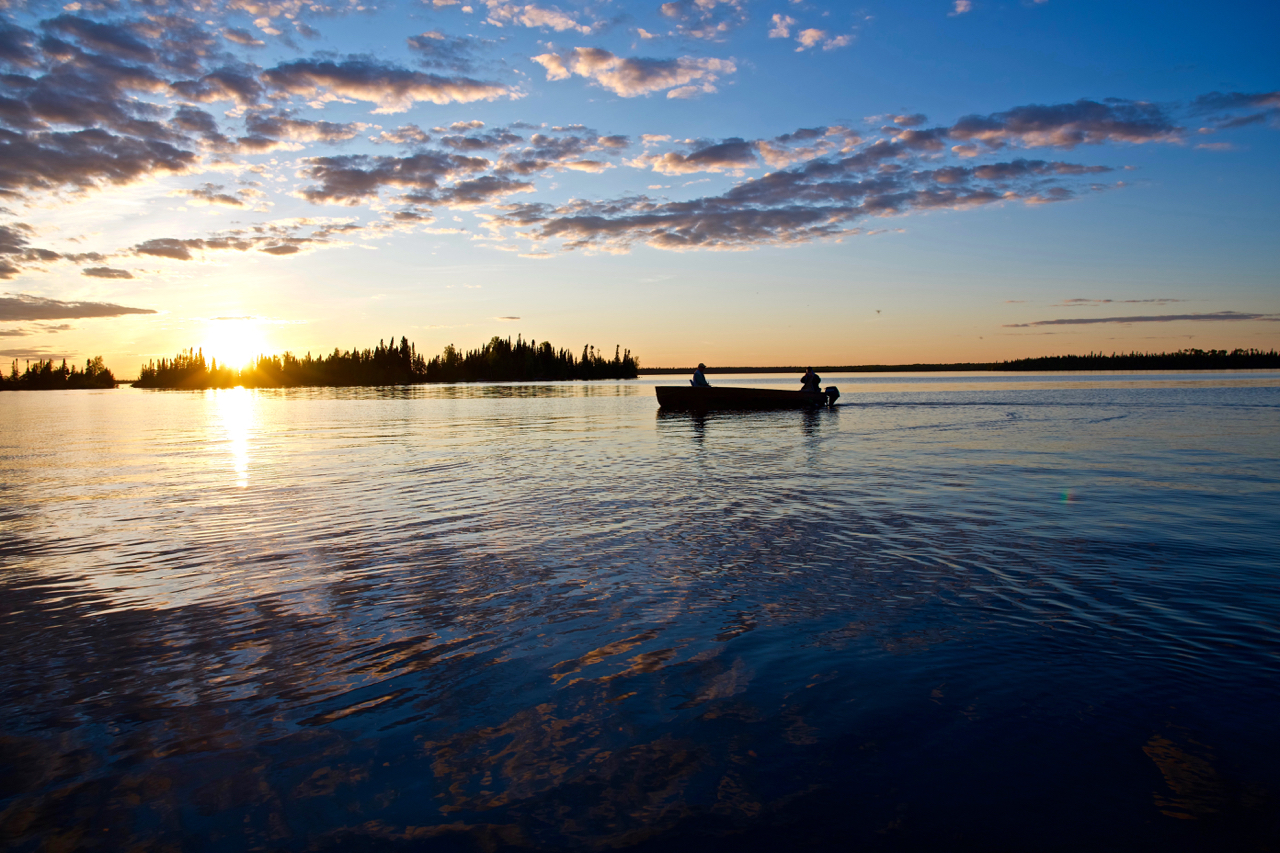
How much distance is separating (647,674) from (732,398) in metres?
41.0

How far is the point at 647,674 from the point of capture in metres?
6.41

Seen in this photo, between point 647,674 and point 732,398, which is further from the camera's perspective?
point 732,398

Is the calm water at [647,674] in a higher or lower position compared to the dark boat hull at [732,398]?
lower

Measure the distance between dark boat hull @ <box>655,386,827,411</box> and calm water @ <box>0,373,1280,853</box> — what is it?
101ft

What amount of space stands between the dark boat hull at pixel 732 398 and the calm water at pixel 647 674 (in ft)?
101

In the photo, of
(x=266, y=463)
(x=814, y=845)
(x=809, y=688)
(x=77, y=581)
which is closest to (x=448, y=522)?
(x=77, y=581)

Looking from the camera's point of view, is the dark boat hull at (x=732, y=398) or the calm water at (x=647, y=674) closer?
the calm water at (x=647, y=674)

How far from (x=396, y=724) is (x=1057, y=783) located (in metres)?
4.79

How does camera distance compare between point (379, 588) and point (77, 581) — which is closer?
point (379, 588)

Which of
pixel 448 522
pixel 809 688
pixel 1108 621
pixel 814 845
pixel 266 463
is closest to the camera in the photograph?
pixel 814 845

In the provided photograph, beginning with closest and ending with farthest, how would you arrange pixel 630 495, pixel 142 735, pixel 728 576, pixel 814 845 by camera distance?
pixel 814 845, pixel 142 735, pixel 728 576, pixel 630 495

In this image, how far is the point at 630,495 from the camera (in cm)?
1616

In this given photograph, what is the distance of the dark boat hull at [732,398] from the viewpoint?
46.2 metres

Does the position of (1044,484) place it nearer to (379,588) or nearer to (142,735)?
(379,588)
